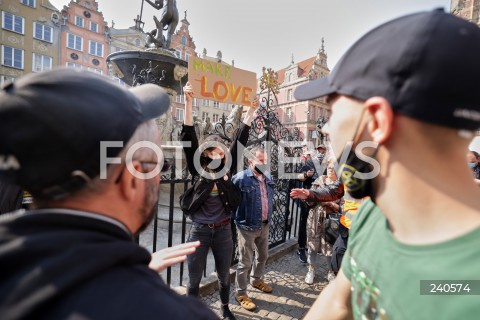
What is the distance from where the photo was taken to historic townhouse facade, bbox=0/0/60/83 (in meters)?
24.4

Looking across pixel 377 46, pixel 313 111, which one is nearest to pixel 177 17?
pixel 377 46

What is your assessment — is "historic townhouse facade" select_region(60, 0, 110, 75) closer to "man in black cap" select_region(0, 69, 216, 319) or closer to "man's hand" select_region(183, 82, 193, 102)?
"man's hand" select_region(183, 82, 193, 102)

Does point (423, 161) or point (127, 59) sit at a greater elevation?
point (127, 59)

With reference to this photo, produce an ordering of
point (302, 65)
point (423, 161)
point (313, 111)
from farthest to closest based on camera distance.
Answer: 1. point (302, 65)
2. point (313, 111)
3. point (423, 161)

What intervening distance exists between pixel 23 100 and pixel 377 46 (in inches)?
44.1

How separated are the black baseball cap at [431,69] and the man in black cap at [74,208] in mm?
877

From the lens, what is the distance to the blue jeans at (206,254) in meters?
3.05

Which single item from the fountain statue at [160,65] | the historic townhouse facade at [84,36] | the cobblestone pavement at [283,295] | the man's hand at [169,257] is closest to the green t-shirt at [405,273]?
the man's hand at [169,257]

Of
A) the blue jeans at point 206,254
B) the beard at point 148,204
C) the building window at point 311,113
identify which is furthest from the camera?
the building window at point 311,113

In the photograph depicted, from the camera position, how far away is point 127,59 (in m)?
5.33

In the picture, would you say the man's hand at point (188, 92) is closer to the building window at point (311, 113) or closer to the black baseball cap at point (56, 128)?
the black baseball cap at point (56, 128)

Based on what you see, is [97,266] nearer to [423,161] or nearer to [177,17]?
[423,161]

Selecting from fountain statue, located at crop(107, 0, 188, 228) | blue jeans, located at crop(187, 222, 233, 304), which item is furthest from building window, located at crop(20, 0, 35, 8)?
blue jeans, located at crop(187, 222, 233, 304)

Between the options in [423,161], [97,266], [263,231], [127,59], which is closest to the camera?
[97,266]
